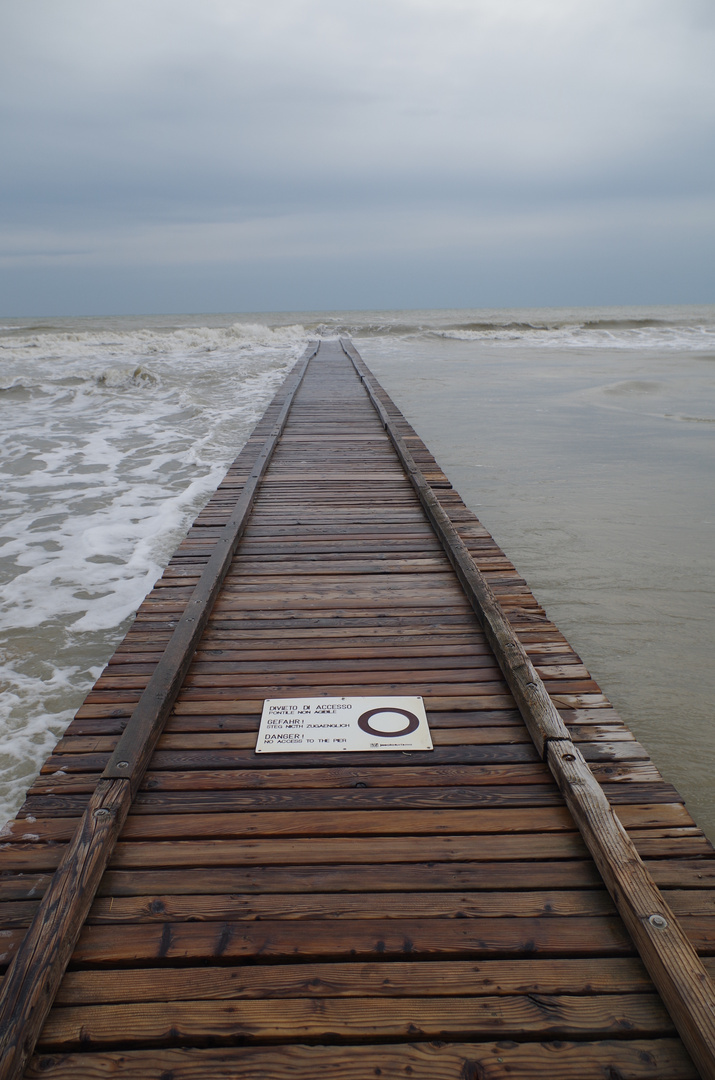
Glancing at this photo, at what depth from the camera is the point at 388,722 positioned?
2.55 meters

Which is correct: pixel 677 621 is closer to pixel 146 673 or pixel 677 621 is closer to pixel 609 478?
pixel 146 673

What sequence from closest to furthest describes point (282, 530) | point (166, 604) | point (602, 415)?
point (166, 604)
point (282, 530)
point (602, 415)

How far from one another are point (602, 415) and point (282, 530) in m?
8.33

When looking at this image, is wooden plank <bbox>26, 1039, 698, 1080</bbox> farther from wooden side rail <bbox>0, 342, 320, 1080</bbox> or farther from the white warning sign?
the white warning sign

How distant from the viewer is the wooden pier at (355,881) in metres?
1.44

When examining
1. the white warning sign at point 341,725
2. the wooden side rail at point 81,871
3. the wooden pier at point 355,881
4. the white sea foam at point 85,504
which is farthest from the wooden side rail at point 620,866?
the white sea foam at point 85,504

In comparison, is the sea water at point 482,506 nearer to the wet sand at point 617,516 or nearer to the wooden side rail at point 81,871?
the wet sand at point 617,516

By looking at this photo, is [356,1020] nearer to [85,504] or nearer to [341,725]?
[341,725]


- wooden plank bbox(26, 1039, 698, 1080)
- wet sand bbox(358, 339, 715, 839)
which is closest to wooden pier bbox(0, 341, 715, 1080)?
wooden plank bbox(26, 1039, 698, 1080)

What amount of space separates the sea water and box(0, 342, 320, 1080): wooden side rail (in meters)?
0.80

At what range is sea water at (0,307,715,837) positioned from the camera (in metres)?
3.48

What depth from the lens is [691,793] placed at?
2.70m

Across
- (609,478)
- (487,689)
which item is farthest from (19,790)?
(609,478)

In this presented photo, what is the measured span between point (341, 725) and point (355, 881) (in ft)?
2.38
